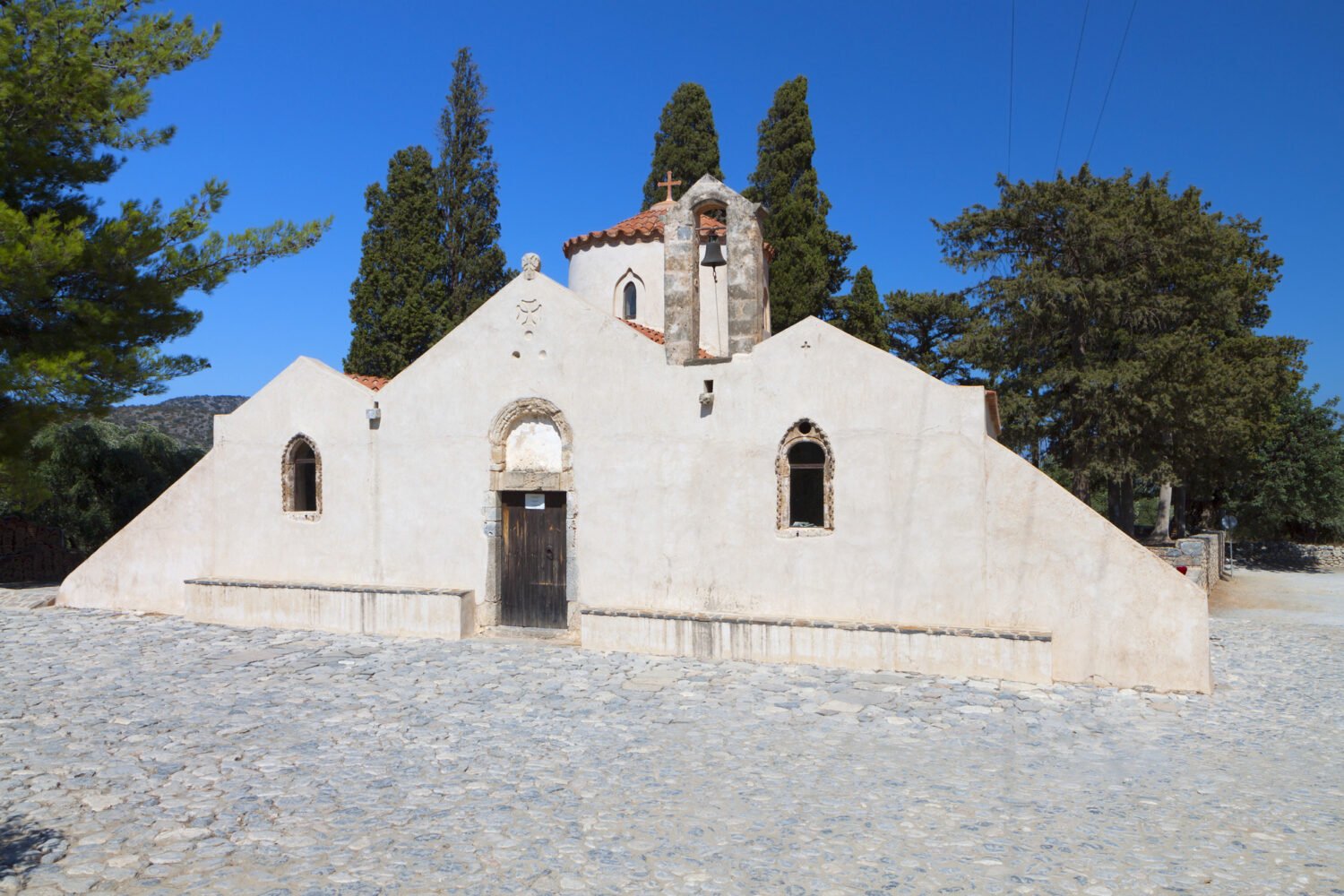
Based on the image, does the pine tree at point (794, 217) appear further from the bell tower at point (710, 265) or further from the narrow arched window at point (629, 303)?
the bell tower at point (710, 265)

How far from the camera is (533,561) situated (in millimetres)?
12422

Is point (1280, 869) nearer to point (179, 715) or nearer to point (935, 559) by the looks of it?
point (935, 559)

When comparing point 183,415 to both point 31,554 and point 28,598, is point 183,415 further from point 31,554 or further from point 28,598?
point 28,598

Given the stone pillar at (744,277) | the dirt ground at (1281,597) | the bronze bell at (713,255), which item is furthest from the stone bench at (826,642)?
the dirt ground at (1281,597)

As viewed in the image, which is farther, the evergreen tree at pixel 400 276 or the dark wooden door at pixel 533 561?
the evergreen tree at pixel 400 276

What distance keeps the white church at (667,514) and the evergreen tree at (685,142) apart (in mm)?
15541

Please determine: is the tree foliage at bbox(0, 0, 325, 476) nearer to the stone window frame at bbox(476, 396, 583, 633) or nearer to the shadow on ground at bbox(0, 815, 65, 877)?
the stone window frame at bbox(476, 396, 583, 633)

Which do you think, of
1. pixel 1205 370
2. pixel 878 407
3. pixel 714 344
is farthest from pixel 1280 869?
pixel 1205 370

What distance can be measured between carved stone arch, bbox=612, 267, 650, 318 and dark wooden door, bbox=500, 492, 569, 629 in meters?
5.00

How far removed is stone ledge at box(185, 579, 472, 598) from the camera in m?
12.4

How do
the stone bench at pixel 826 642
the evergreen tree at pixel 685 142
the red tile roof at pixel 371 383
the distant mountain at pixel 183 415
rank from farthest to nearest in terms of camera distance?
the distant mountain at pixel 183 415 < the evergreen tree at pixel 685 142 < the red tile roof at pixel 371 383 < the stone bench at pixel 826 642

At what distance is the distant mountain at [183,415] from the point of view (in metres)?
36.3

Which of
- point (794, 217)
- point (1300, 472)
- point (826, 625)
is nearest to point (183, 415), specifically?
point (794, 217)

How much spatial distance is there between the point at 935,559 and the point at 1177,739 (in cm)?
311
